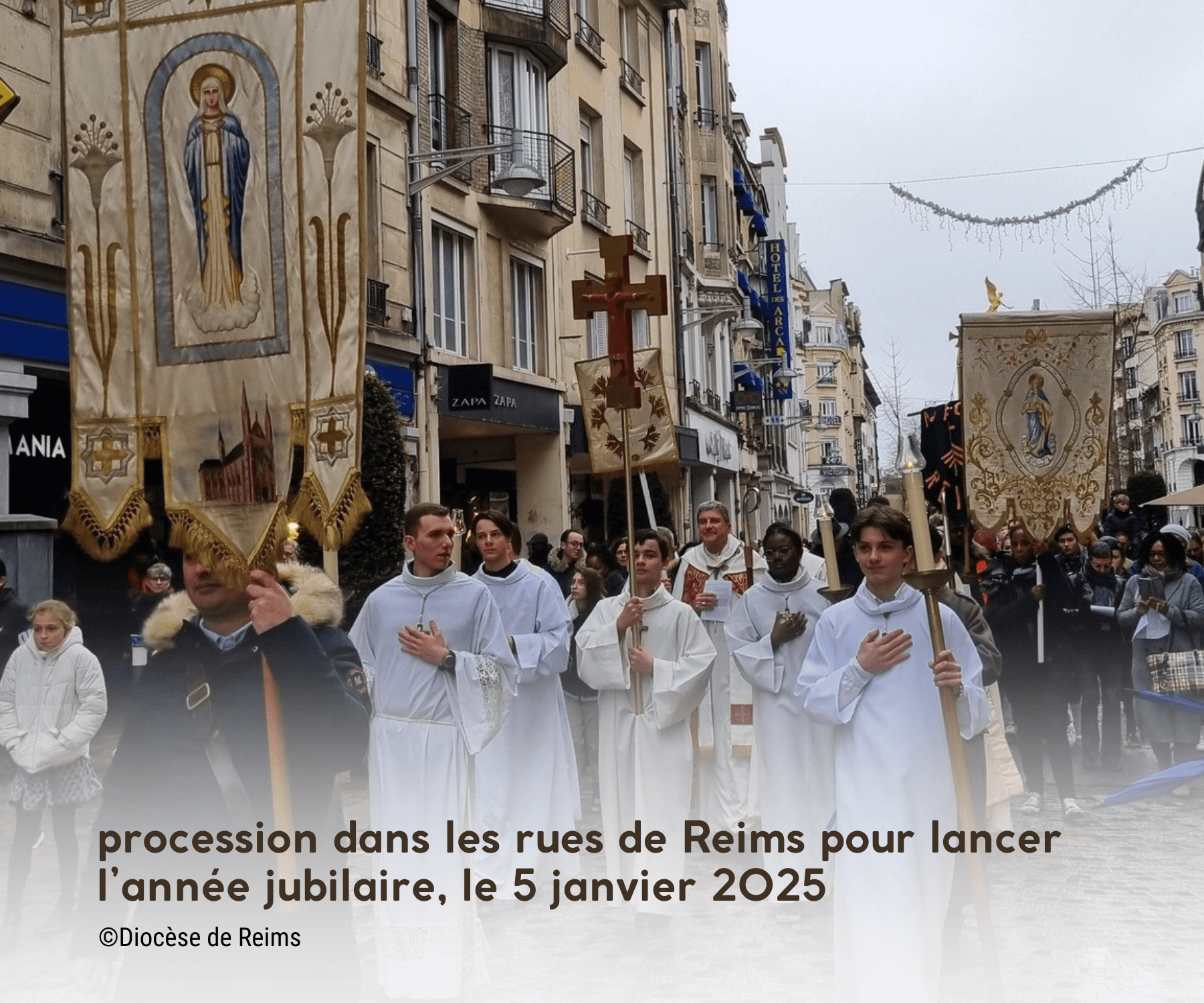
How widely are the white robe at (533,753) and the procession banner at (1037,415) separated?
3727 mm

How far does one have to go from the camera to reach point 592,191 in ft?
87.6

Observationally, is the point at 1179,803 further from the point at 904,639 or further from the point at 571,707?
the point at 904,639

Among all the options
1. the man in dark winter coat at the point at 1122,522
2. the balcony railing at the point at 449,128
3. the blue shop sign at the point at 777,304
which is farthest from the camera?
the blue shop sign at the point at 777,304

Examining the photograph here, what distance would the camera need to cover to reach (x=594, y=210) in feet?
86.3

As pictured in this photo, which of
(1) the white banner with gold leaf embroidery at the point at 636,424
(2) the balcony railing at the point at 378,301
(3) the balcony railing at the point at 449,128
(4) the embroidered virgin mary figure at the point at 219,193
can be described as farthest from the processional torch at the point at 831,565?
(3) the balcony railing at the point at 449,128

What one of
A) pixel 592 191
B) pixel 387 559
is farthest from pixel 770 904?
pixel 592 191

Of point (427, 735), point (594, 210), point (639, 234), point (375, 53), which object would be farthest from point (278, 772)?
point (639, 234)

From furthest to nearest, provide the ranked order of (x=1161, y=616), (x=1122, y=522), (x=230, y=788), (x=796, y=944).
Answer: (x=1122, y=522) → (x=1161, y=616) → (x=796, y=944) → (x=230, y=788)

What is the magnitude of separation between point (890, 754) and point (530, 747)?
3.48 metres

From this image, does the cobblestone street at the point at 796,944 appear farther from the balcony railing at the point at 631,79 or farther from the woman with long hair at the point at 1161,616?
the balcony railing at the point at 631,79

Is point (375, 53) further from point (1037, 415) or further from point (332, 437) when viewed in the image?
point (332, 437)

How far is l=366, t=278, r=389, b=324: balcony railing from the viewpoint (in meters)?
17.6

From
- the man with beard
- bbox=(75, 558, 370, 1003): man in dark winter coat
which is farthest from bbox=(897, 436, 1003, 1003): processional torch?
the man with beard

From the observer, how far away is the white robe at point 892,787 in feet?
16.1
